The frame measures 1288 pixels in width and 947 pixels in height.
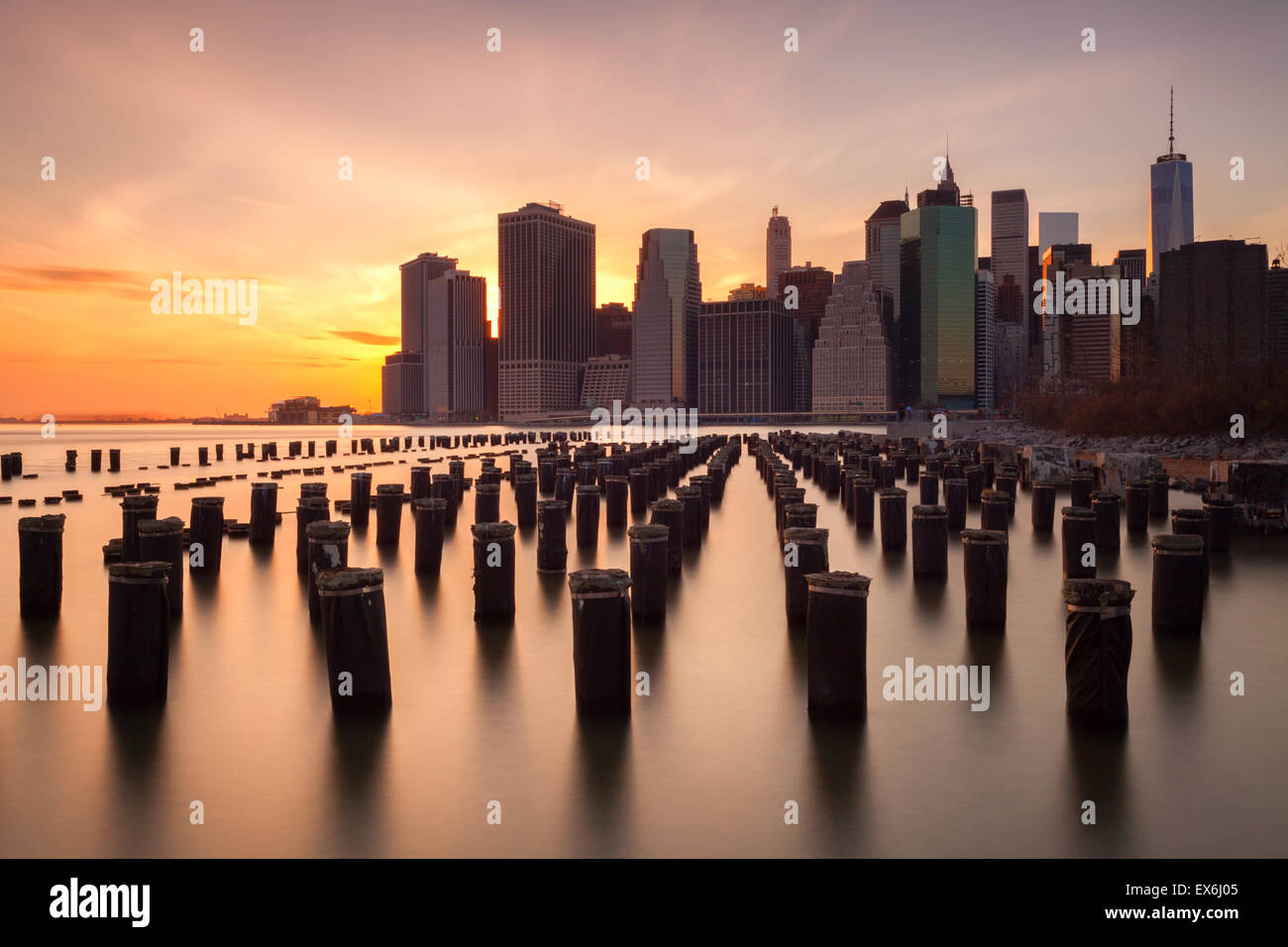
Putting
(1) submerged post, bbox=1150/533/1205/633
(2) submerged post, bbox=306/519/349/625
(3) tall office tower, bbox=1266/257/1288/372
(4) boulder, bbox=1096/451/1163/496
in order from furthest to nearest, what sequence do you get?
(3) tall office tower, bbox=1266/257/1288/372
(4) boulder, bbox=1096/451/1163/496
(2) submerged post, bbox=306/519/349/625
(1) submerged post, bbox=1150/533/1205/633

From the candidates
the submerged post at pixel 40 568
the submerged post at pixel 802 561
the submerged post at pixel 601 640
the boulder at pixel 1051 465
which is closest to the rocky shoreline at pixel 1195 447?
the boulder at pixel 1051 465

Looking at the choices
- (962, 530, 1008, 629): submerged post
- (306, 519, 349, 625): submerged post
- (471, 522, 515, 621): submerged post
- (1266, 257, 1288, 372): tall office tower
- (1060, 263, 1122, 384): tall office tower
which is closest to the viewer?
(962, 530, 1008, 629): submerged post

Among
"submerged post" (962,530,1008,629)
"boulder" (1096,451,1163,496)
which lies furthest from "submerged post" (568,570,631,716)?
"boulder" (1096,451,1163,496)

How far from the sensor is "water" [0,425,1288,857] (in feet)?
19.1

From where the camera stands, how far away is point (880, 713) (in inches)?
323

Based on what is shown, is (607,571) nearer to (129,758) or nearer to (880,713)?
(880,713)

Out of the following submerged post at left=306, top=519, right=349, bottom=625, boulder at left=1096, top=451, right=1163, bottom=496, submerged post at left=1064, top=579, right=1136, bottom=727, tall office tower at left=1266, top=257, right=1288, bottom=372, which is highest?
tall office tower at left=1266, top=257, right=1288, bottom=372

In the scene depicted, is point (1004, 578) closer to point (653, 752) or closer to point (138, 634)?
point (653, 752)

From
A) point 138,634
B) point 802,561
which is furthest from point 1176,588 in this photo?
point 138,634

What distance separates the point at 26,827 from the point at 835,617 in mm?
6069

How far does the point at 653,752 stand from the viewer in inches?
286

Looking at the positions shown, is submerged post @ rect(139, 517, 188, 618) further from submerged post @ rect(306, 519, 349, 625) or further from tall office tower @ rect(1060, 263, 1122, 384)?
tall office tower @ rect(1060, 263, 1122, 384)
